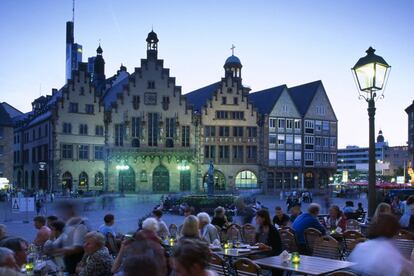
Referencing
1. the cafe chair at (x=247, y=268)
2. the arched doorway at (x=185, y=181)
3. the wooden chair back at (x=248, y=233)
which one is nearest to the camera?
the cafe chair at (x=247, y=268)

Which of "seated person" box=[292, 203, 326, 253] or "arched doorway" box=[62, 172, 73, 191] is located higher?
"seated person" box=[292, 203, 326, 253]

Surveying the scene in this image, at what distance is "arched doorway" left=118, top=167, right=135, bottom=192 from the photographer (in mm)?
60562

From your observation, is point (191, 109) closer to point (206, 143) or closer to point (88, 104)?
point (206, 143)

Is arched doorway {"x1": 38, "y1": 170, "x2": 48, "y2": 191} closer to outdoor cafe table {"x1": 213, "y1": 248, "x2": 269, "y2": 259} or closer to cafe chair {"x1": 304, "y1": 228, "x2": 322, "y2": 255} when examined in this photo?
outdoor cafe table {"x1": 213, "y1": 248, "x2": 269, "y2": 259}

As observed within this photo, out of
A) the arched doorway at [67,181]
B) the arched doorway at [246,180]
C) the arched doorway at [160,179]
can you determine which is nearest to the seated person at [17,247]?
the arched doorway at [67,181]

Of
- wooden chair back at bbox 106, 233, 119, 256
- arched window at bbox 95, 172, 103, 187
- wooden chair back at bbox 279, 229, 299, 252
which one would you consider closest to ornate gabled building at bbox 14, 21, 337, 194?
arched window at bbox 95, 172, 103, 187

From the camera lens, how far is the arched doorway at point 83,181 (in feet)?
197

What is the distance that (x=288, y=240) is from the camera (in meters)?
12.2

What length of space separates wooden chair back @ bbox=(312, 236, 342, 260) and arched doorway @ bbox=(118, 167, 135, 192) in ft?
168

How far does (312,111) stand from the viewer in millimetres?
70062

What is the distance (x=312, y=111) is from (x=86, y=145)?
31512 mm

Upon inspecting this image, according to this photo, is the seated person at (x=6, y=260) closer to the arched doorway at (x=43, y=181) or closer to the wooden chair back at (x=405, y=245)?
the wooden chair back at (x=405, y=245)

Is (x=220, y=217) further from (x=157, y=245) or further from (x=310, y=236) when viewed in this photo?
(x=157, y=245)

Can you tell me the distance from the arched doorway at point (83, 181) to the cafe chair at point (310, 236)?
51.4m
